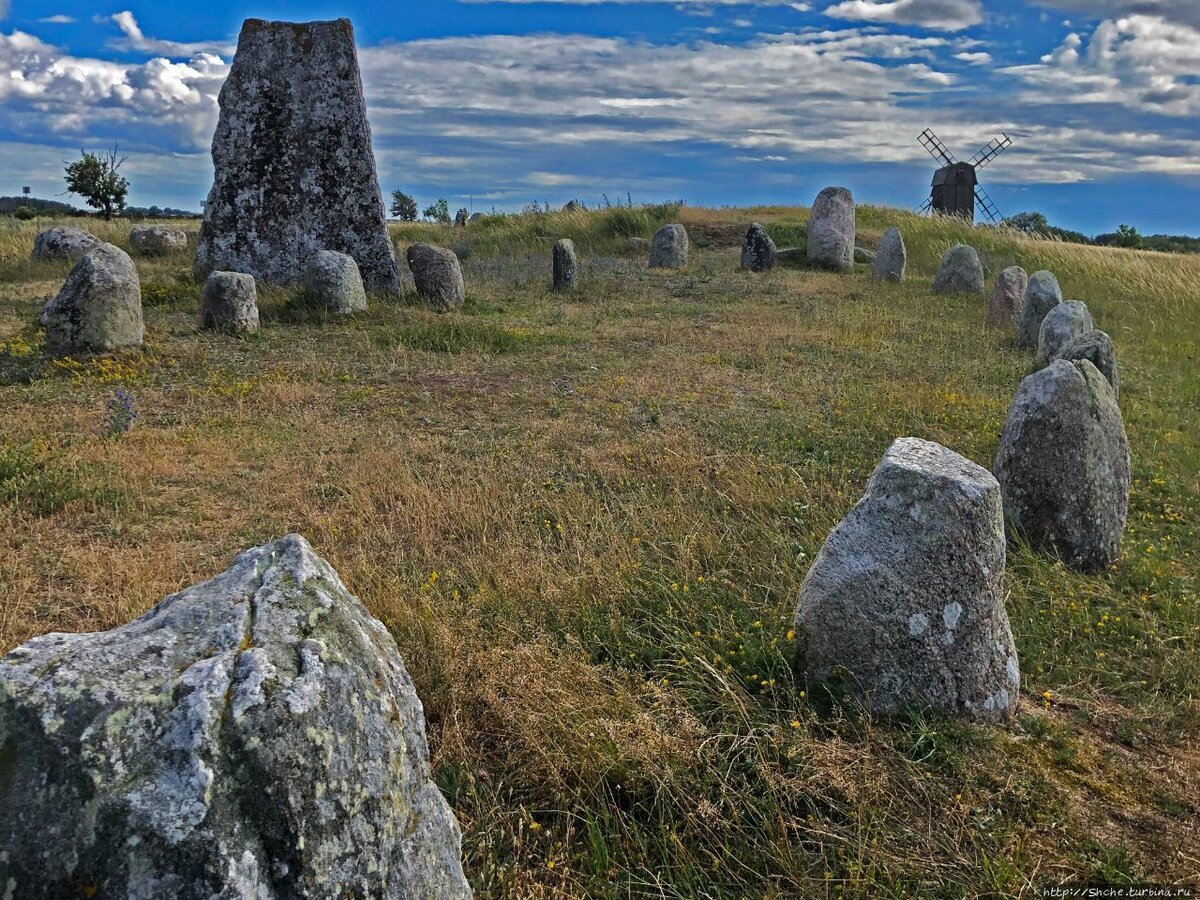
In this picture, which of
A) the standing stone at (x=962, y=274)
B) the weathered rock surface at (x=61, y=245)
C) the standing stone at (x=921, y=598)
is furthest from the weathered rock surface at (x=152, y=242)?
the standing stone at (x=921, y=598)

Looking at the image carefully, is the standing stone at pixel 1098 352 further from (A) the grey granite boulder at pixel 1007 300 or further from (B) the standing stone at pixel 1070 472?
(A) the grey granite boulder at pixel 1007 300

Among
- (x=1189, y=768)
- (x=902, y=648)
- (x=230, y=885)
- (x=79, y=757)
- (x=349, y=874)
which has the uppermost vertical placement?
(x=79, y=757)

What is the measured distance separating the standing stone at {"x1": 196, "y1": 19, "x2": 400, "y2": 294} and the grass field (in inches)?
99.2

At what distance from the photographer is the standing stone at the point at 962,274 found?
19.6 metres

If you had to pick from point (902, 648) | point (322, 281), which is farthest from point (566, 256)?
point (902, 648)

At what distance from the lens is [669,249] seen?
23.3 meters

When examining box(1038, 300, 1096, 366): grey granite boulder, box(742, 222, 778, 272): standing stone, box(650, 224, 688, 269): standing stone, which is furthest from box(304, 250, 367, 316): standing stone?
box(742, 222, 778, 272): standing stone

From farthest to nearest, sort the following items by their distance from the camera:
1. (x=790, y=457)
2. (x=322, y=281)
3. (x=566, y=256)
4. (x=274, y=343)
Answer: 1. (x=566, y=256)
2. (x=322, y=281)
3. (x=274, y=343)
4. (x=790, y=457)

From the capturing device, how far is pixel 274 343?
11898 millimetres

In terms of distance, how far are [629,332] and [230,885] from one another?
41.9ft

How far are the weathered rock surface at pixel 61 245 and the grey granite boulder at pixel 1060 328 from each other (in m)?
18.7

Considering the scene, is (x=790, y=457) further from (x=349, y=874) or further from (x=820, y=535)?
(x=349, y=874)

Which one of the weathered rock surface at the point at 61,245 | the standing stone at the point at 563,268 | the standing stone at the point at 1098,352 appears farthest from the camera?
the weathered rock surface at the point at 61,245

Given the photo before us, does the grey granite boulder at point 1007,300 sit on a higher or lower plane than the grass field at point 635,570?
higher
